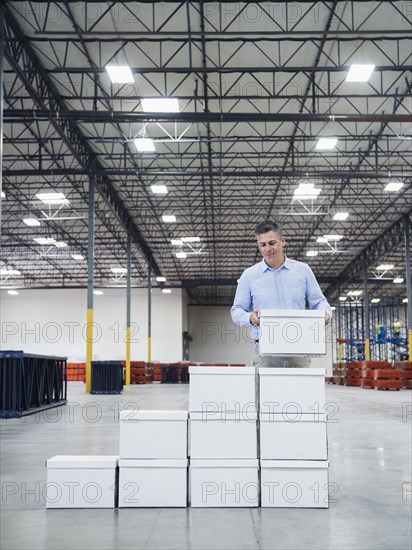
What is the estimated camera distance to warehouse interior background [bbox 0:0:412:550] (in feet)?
15.2

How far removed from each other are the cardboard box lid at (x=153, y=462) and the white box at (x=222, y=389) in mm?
402

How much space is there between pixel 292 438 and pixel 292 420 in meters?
0.13

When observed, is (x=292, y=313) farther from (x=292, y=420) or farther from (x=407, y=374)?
(x=407, y=374)

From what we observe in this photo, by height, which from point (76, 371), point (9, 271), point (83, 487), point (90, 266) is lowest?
point (76, 371)

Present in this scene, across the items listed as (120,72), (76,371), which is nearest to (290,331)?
(120,72)

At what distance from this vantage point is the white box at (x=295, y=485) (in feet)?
14.5

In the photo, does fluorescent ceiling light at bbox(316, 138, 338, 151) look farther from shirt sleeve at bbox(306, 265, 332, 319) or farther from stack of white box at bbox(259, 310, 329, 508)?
stack of white box at bbox(259, 310, 329, 508)

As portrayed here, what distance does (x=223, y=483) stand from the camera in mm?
4445

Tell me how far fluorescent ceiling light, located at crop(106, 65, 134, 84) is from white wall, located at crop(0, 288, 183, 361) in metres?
29.8

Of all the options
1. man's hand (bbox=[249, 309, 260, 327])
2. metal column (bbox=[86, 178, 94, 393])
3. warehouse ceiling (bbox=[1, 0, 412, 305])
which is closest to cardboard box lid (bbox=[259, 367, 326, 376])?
man's hand (bbox=[249, 309, 260, 327])

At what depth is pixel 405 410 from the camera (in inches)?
581

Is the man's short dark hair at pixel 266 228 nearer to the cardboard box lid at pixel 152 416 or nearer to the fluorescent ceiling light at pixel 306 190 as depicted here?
the cardboard box lid at pixel 152 416

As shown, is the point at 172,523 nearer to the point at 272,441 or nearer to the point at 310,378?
the point at 272,441

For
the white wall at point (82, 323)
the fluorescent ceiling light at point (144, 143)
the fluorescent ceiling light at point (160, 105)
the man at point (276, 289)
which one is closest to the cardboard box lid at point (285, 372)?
the man at point (276, 289)
